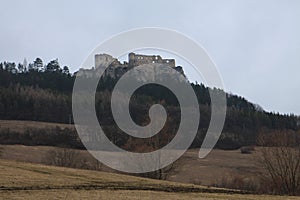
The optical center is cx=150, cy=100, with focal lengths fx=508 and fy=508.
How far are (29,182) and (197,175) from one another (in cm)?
4711

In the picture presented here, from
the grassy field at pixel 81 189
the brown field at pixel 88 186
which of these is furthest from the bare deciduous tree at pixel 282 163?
the grassy field at pixel 81 189

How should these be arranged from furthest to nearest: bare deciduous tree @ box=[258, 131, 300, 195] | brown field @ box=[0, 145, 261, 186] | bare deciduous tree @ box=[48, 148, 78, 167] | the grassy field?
brown field @ box=[0, 145, 261, 186] < bare deciduous tree @ box=[48, 148, 78, 167] < bare deciduous tree @ box=[258, 131, 300, 195] < the grassy field

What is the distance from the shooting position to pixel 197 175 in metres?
76.5

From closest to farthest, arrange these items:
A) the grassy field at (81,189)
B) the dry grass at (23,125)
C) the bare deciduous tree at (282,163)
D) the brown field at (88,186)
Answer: the grassy field at (81,189), the brown field at (88,186), the bare deciduous tree at (282,163), the dry grass at (23,125)

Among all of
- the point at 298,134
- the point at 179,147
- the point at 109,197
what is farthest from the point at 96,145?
the point at 109,197

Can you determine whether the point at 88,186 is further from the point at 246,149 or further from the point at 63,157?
the point at 246,149

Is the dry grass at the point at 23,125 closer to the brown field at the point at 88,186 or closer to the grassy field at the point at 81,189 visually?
the brown field at the point at 88,186

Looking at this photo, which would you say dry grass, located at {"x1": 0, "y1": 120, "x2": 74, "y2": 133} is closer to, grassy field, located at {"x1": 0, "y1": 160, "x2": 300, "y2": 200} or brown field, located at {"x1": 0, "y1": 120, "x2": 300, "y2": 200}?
brown field, located at {"x1": 0, "y1": 120, "x2": 300, "y2": 200}

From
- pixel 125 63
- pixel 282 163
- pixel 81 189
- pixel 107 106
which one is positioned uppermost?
pixel 125 63

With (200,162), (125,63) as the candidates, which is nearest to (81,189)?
(200,162)

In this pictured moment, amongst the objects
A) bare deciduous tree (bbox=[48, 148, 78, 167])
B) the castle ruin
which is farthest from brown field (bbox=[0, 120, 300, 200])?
the castle ruin

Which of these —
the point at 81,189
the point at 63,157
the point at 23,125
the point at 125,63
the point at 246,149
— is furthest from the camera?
the point at 125,63

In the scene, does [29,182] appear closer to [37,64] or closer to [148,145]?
[148,145]

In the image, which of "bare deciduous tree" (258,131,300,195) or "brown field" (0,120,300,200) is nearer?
"brown field" (0,120,300,200)
